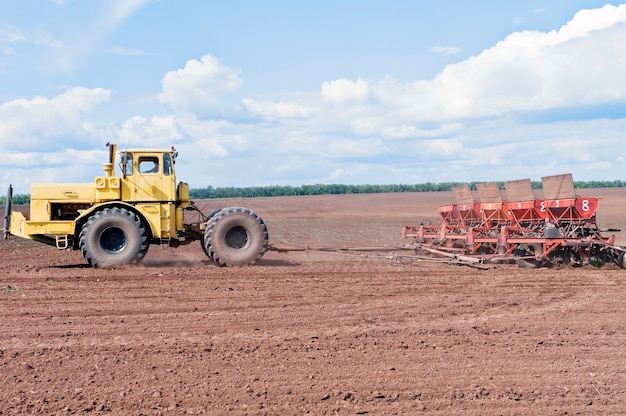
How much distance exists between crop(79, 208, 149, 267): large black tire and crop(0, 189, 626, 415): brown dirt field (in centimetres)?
50

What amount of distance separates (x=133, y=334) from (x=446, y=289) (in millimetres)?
5746

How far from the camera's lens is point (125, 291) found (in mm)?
11766

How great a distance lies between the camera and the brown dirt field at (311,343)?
618 cm

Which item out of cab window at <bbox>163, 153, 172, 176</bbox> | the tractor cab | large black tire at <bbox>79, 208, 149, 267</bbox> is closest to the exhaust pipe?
large black tire at <bbox>79, 208, 149, 267</bbox>

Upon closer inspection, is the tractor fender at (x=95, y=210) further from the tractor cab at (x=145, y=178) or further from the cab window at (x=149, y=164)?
the cab window at (x=149, y=164)

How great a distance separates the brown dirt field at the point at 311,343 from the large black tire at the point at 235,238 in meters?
0.92

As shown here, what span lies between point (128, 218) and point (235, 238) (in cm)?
226

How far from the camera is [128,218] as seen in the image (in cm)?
1434

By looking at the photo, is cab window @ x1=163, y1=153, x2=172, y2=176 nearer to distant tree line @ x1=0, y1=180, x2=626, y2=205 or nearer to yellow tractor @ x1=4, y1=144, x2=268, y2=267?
yellow tractor @ x1=4, y1=144, x2=268, y2=267

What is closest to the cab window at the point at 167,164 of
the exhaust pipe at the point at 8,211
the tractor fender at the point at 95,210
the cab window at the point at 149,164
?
the cab window at the point at 149,164

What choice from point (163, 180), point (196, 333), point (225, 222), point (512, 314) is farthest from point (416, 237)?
point (196, 333)

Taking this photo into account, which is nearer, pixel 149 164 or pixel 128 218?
pixel 128 218

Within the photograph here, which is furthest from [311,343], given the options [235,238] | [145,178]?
[145,178]

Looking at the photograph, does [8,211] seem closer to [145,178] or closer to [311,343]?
[145,178]
